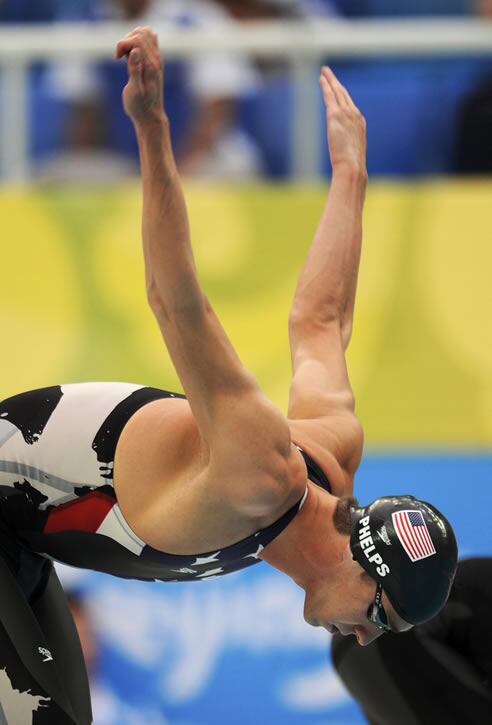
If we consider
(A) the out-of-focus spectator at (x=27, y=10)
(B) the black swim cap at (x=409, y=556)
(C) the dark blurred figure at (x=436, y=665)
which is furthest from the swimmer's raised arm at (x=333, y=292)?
(A) the out-of-focus spectator at (x=27, y=10)

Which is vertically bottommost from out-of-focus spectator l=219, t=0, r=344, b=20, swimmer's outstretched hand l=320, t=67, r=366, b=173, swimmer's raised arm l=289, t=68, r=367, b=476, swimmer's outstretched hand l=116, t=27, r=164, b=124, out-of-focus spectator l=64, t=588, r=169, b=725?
out-of-focus spectator l=64, t=588, r=169, b=725

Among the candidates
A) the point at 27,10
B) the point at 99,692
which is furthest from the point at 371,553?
the point at 27,10

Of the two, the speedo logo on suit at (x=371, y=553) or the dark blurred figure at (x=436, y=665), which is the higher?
the speedo logo on suit at (x=371, y=553)

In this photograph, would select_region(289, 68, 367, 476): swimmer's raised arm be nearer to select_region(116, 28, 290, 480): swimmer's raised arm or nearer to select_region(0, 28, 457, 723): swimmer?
select_region(0, 28, 457, 723): swimmer

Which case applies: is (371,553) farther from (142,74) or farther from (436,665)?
(142,74)

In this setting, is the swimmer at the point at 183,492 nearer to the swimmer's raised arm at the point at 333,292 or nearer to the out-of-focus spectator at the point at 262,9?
the swimmer's raised arm at the point at 333,292

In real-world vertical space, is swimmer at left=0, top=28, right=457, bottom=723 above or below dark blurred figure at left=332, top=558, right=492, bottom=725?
above

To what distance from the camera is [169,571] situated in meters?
2.87

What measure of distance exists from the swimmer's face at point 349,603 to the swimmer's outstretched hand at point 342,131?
1.10 m

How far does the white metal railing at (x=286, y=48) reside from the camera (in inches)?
190

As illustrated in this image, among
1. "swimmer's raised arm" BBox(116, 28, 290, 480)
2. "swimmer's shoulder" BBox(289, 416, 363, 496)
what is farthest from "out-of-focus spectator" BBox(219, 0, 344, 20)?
"swimmer's raised arm" BBox(116, 28, 290, 480)

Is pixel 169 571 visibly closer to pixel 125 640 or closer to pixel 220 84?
pixel 125 640

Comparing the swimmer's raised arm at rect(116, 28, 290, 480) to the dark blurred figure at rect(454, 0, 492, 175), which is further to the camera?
the dark blurred figure at rect(454, 0, 492, 175)

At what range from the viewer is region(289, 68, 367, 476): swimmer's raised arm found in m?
3.11
